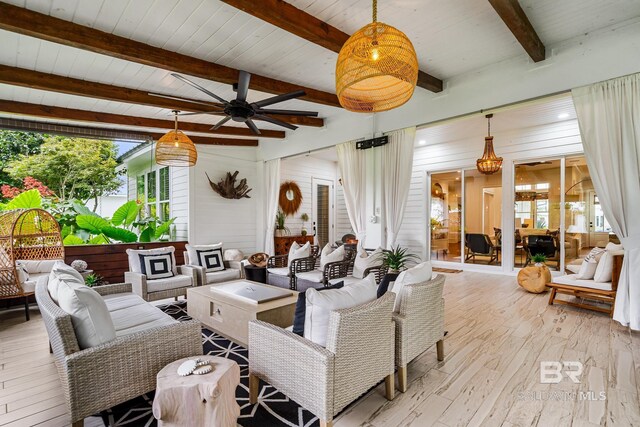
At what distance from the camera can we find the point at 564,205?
629cm

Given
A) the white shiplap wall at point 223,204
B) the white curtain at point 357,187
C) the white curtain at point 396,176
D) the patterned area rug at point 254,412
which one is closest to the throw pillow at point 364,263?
the white curtain at point 396,176

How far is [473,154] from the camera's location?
7.31 meters

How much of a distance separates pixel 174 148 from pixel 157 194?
13.7 feet

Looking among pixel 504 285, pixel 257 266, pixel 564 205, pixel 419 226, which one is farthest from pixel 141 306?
pixel 564 205

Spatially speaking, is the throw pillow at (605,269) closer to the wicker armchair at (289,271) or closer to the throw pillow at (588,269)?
the throw pillow at (588,269)

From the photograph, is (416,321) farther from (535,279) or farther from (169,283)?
(535,279)

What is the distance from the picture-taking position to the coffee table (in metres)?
2.94

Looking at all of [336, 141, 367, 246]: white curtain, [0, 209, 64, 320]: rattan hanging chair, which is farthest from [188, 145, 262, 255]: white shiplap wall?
[336, 141, 367, 246]: white curtain

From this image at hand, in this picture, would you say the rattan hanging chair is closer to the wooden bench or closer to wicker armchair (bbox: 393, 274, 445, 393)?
wicker armchair (bbox: 393, 274, 445, 393)

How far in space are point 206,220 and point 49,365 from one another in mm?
4696

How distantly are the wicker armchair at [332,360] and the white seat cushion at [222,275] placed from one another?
293 cm

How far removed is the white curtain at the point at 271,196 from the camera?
7789mm

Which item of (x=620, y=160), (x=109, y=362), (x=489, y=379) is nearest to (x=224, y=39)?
(x=109, y=362)

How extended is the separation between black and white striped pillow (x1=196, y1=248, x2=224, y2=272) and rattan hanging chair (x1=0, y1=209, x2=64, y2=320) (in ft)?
7.02
